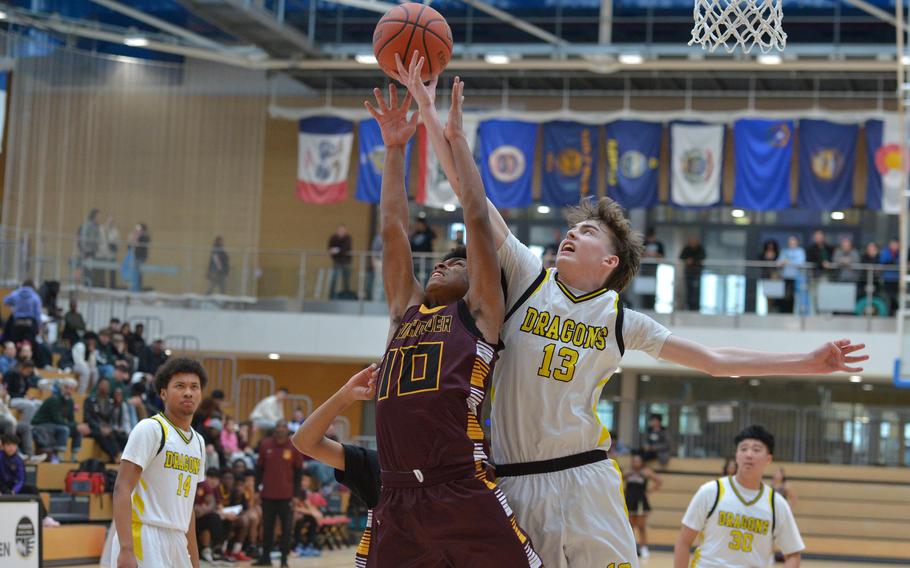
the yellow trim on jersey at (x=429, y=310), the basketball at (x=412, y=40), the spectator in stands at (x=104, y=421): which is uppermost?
the basketball at (x=412, y=40)

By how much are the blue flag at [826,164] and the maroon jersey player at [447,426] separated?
21434mm

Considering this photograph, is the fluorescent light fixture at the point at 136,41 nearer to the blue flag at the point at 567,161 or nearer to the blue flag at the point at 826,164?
the blue flag at the point at 567,161

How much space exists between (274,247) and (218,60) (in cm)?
482

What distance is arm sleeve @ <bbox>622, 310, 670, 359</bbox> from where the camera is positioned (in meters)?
5.13

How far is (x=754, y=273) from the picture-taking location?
79.0ft

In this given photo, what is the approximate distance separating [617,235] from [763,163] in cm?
2079

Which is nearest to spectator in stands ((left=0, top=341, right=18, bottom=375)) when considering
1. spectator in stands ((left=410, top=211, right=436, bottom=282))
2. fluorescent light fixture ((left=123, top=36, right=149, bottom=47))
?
spectator in stands ((left=410, top=211, right=436, bottom=282))

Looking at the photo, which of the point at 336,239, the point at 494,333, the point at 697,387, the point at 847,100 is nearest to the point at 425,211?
the point at 336,239

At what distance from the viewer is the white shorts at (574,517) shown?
188 inches

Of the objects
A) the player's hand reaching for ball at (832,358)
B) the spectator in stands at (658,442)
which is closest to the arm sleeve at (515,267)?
the player's hand reaching for ball at (832,358)

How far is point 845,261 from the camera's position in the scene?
24.4 meters

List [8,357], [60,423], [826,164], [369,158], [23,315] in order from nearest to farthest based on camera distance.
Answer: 1. [60,423]
2. [8,357]
3. [23,315]
4. [826,164]
5. [369,158]

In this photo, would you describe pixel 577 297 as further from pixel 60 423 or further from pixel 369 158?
pixel 369 158

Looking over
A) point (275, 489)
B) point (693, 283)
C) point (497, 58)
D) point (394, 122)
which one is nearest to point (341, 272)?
point (497, 58)
